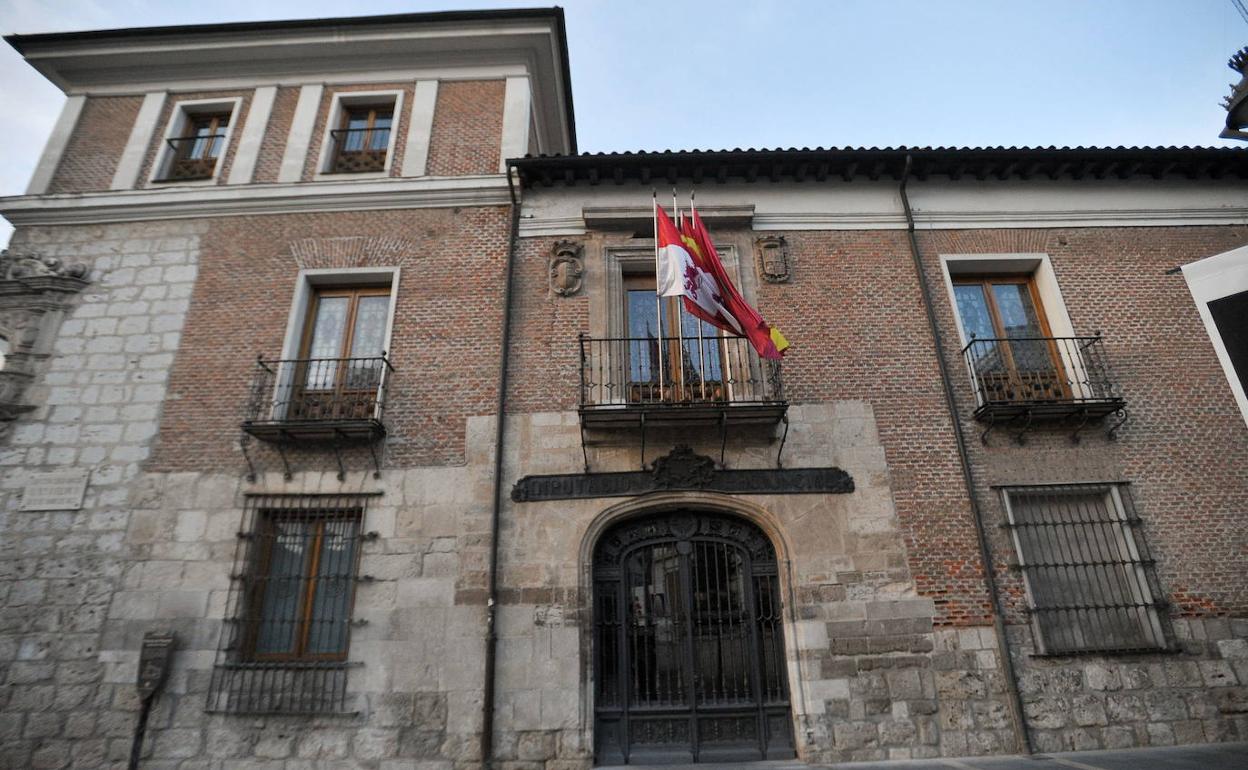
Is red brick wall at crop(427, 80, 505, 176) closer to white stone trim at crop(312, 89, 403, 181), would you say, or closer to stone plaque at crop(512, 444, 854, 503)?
white stone trim at crop(312, 89, 403, 181)

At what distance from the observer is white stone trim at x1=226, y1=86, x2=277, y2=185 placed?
9.70 m

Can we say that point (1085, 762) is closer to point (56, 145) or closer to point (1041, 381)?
point (1041, 381)

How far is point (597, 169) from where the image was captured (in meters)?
9.33

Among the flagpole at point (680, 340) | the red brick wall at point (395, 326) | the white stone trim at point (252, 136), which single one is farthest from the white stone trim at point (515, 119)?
the white stone trim at point (252, 136)

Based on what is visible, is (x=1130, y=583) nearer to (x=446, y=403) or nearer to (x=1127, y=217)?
(x=1127, y=217)

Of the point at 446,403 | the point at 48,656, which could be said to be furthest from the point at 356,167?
the point at 48,656

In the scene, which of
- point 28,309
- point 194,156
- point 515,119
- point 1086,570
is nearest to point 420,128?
point 515,119

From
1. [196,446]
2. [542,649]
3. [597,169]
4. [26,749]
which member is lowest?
[26,749]

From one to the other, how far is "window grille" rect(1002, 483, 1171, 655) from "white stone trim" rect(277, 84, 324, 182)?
36.0 ft

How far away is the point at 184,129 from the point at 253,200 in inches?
100

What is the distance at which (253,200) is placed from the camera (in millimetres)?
9453

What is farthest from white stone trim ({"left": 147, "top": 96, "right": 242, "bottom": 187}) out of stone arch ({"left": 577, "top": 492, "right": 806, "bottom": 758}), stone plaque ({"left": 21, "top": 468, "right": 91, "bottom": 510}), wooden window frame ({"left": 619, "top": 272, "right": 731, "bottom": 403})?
stone arch ({"left": 577, "top": 492, "right": 806, "bottom": 758})

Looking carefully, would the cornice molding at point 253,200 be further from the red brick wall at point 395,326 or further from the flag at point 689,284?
the flag at point 689,284

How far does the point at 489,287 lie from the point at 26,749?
7.28m
